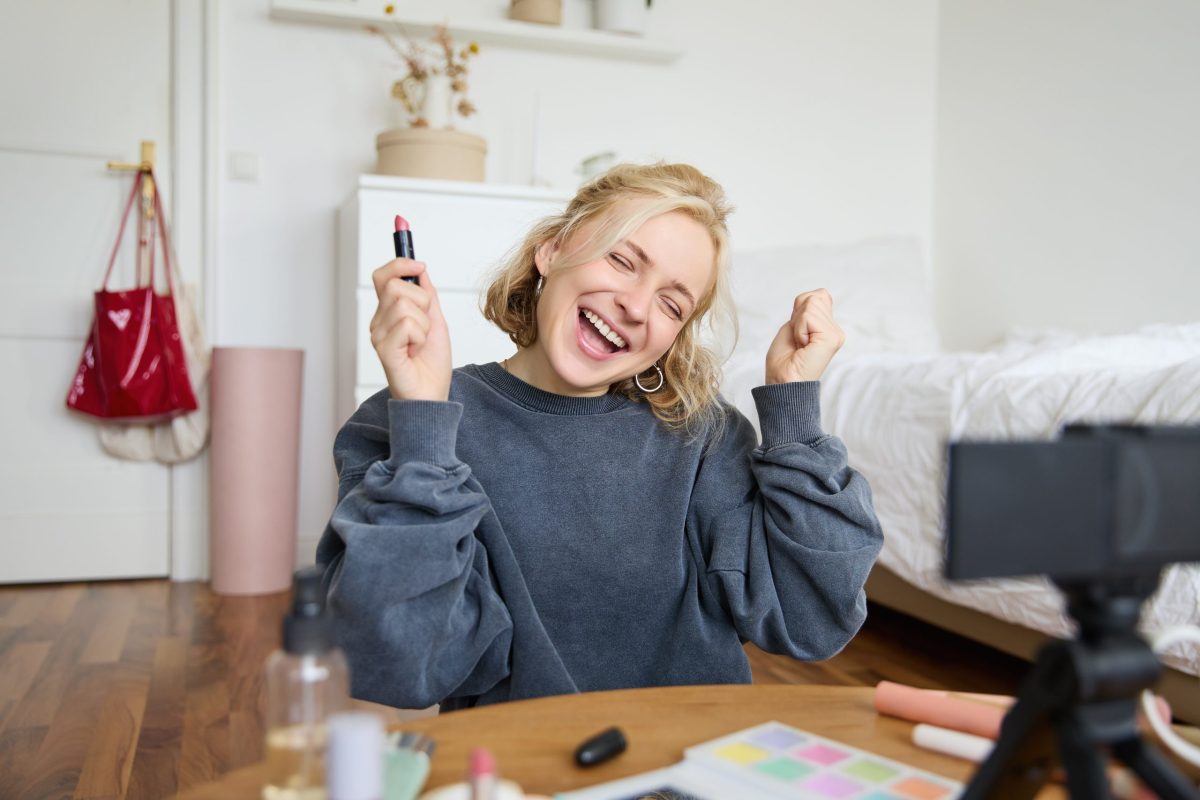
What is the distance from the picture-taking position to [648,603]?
3.20ft

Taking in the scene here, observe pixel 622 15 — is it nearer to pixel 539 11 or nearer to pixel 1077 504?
pixel 539 11

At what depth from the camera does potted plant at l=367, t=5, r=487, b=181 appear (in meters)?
2.68

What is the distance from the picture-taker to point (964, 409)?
1902 mm

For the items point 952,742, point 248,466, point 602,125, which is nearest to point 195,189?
point 248,466

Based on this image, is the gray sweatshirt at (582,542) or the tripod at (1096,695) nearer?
the tripod at (1096,695)

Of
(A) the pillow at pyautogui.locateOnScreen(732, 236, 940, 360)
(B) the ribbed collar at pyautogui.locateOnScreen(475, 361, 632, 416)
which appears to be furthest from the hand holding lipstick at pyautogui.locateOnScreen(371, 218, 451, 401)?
(A) the pillow at pyautogui.locateOnScreen(732, 236, 940, 360)

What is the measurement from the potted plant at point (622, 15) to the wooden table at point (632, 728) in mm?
2728

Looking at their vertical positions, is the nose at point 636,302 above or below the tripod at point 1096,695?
above

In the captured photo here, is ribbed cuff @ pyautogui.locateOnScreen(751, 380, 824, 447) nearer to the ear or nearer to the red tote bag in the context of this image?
the ear


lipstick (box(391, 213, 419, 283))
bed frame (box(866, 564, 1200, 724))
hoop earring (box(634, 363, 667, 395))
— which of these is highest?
lipstick (box(391, 213, 419, 283))

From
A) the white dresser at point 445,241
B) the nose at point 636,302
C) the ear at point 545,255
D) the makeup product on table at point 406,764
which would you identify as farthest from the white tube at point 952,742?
the white dresser at point 445,241

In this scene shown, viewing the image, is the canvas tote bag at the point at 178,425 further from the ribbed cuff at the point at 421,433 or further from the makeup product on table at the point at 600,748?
the makeup product on table at the point at 600,748

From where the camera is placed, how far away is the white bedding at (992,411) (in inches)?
58.6

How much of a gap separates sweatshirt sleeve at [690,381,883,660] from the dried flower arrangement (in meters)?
2.10
